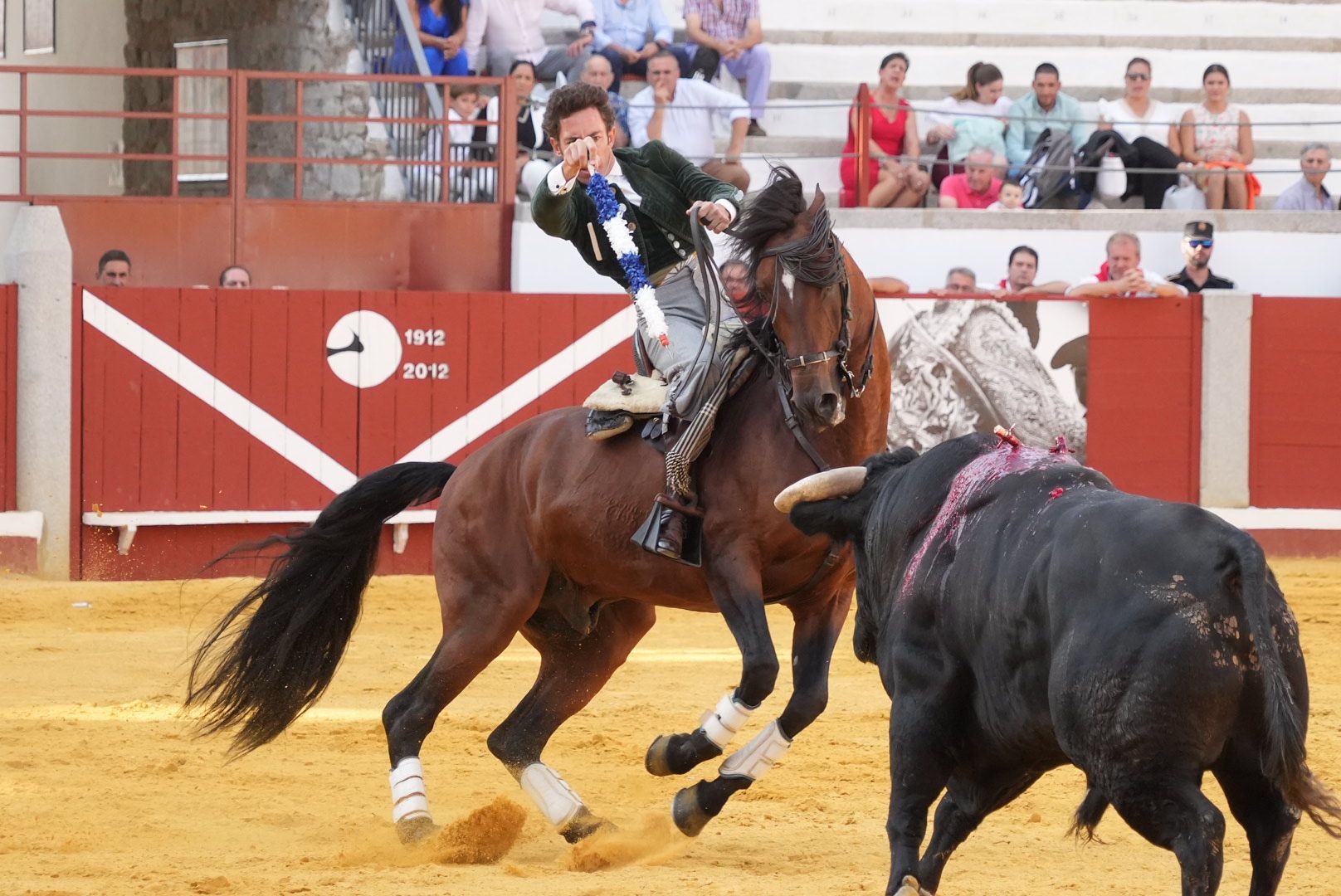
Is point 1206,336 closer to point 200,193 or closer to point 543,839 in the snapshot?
point 543,839

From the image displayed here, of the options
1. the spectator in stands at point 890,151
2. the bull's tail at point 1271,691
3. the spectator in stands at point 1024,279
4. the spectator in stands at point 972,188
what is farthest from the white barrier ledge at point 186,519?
the bull's tail at point 1271,691

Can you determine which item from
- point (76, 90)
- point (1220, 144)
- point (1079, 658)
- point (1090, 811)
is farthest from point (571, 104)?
point (76, 90)

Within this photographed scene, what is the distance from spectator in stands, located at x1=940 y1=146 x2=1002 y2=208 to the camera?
1290 cm

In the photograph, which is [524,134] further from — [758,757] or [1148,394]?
[758,757]

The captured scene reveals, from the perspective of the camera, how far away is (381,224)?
1207cm

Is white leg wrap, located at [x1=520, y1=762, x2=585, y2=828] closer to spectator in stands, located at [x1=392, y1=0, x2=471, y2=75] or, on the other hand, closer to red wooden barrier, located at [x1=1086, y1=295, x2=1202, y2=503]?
red wooden barrier, located at [x1=1086, y1=295, x2=1202, y2=503]

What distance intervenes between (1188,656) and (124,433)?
27.8 feet

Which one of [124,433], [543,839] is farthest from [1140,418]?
[543,839]

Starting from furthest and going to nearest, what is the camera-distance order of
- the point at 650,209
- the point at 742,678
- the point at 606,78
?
the point at 606,78 → the point at 650,209 → the point at 742,678

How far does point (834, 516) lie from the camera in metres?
4.18

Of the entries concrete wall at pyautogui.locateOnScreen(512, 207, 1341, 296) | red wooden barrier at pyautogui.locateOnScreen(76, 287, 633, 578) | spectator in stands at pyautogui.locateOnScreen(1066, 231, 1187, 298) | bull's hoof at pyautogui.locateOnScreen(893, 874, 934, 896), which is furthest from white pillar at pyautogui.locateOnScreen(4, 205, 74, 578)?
bull's hoof at pyautogui.locateOnScreen(893, 874, 934, 896)

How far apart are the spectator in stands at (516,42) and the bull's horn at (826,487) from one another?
952cm

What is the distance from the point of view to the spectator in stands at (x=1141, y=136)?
1333cm

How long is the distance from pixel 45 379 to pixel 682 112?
203 inches
